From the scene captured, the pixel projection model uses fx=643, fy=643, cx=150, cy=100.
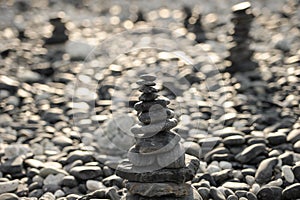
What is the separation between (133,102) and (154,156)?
388cm

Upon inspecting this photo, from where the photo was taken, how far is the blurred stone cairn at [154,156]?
493cm

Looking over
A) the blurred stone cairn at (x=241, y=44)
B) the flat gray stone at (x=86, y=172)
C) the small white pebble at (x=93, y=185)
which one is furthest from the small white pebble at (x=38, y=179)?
the blurred stone cairn at (x=241, y=44)

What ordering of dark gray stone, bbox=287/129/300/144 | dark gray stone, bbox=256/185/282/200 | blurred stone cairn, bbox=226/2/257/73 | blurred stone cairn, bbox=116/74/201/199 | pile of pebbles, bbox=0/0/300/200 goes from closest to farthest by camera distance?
blurred stone cairn, bbox=116/74/201/199 → dark gray stone, bbox=256/185/282/200 → pile of pebbles, bbox=0/0/300/200 → dark gray stone, bbox=287/129/300/144 → blurred stone cairn, bbox=226/2/257/73

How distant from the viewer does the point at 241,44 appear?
1034cm

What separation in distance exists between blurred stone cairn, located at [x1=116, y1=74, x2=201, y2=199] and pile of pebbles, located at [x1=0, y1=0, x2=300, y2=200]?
1.06 m

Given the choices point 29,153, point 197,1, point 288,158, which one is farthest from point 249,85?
point 197,1

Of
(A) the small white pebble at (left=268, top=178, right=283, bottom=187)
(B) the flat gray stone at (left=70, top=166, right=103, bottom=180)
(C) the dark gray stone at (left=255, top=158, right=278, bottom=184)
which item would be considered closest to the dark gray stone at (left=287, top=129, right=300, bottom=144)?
(C) the dark gray stone at (left=255, top=158, right=278, bottom=184)

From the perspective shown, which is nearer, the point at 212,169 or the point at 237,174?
the point at 237,174

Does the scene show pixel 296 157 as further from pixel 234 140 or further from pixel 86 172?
pixel 86 172

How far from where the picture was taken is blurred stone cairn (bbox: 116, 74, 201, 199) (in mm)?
4934

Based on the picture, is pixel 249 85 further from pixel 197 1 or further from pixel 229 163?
pixel 197 1

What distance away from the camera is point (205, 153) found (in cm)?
729

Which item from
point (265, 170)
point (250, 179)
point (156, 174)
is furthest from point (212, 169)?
point (156, 174)

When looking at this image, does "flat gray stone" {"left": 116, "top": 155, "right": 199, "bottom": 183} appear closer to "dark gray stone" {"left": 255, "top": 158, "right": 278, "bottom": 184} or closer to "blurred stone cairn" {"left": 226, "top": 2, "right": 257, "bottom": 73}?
"dark gray stone" {"left": 255, "top": 158, "right": 278, "bottom": 184}
